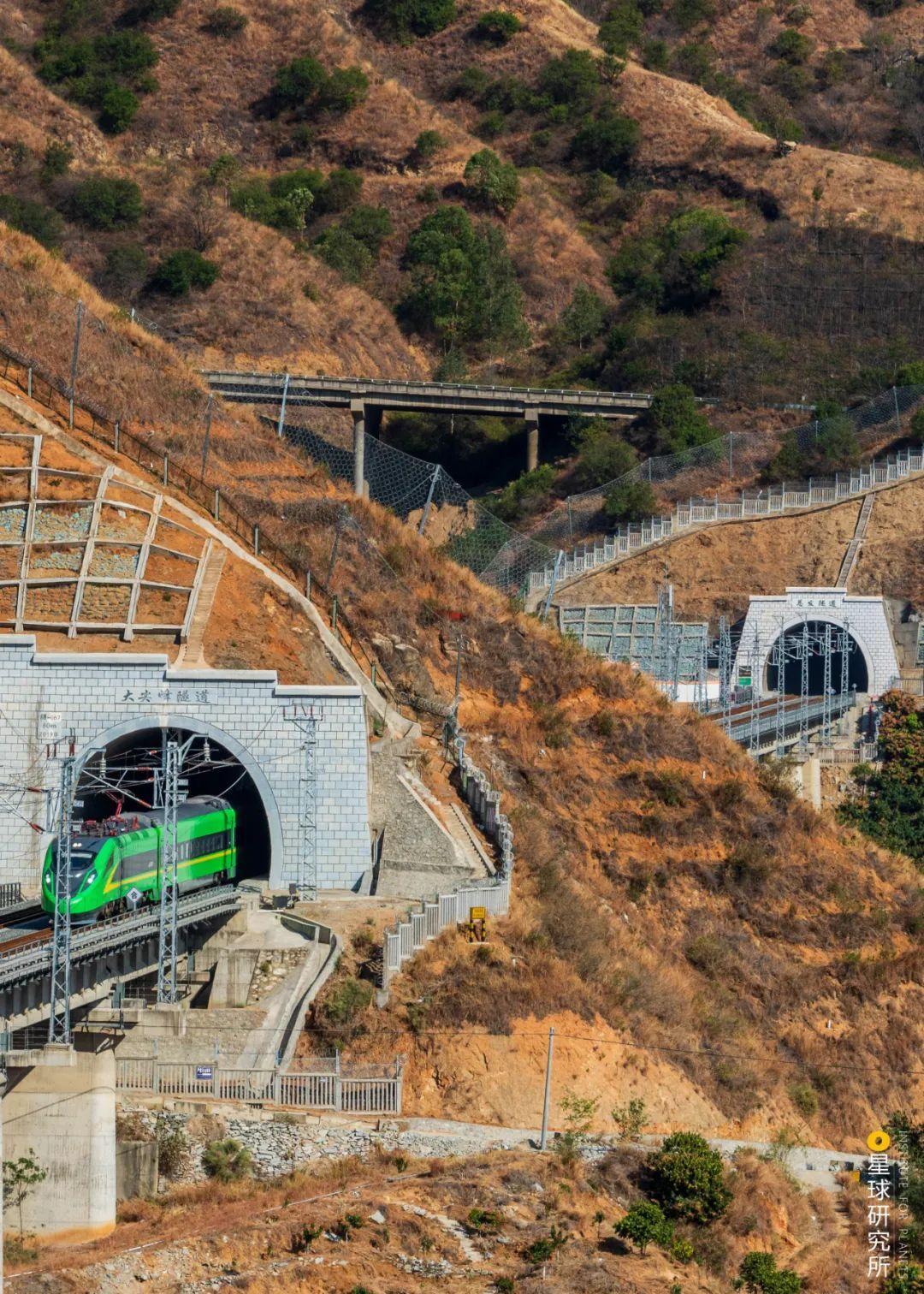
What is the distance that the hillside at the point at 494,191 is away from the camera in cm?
12356

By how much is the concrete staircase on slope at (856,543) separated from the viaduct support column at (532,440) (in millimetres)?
19485

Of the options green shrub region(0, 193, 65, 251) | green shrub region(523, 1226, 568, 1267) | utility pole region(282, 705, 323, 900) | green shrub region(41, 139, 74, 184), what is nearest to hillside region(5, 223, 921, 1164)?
utility pole region(282, 705, 323, 900)

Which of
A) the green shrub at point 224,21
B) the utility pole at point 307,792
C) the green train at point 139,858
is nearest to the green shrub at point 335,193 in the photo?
the green shrub at point 224,21

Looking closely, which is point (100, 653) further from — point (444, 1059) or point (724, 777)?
point (724, 777)

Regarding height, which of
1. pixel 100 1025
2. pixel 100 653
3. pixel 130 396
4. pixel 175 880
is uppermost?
pixel 130 396

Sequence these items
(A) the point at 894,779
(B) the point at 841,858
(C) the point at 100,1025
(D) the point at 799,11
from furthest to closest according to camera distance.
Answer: (D) the point at 799,11
(A) the point at 894,779
(B) the point at 841,858
(C) the point at 100,1025

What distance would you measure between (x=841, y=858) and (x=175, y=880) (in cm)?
2654

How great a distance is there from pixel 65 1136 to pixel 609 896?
21.9 metres

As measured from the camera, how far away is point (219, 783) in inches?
2261

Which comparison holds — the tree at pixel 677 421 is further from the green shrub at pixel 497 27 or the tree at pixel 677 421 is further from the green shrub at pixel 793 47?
the green shrub at pixel 793 47

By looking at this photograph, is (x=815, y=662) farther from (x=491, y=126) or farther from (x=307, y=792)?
(x=491, y=126)

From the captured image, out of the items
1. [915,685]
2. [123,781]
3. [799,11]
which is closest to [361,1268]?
[123,781]

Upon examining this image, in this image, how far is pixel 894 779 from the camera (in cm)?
8556

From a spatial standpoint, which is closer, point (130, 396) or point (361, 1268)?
point (361, 1268)
